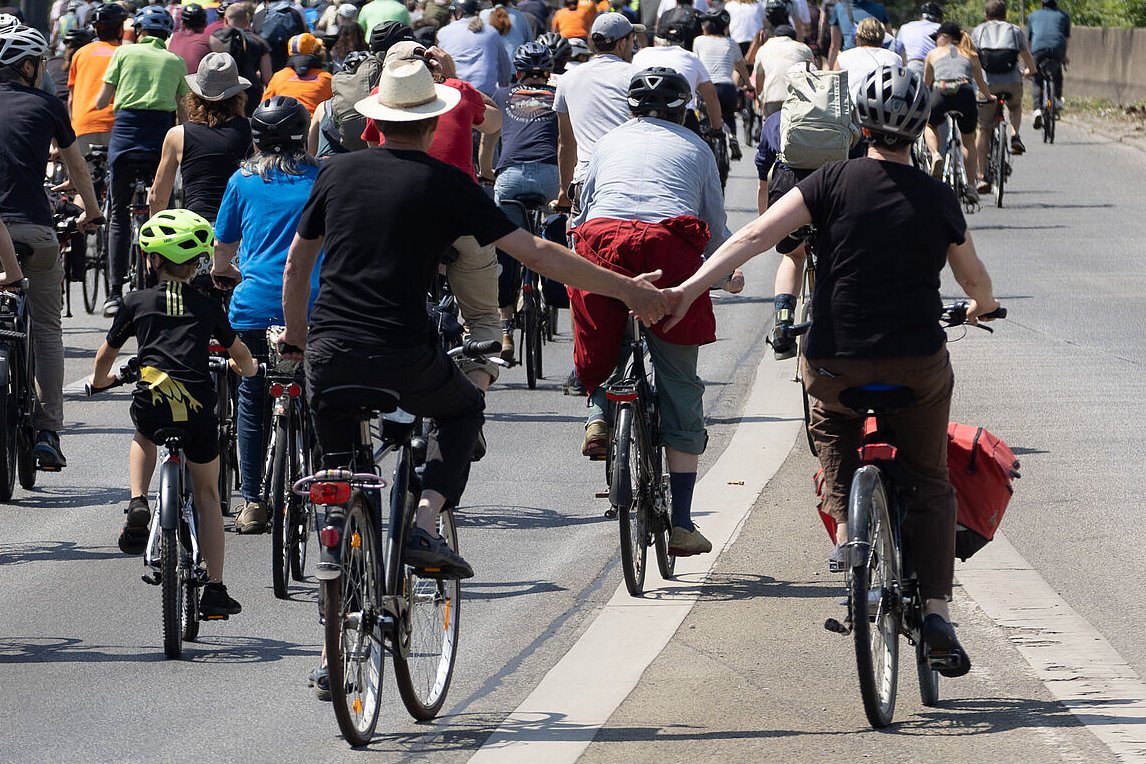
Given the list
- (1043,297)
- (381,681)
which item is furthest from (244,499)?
(1043,297)

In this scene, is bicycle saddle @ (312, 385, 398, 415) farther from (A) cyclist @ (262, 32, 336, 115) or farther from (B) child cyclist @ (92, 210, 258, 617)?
(A) cyclist @ (262, 32, 336, 115)

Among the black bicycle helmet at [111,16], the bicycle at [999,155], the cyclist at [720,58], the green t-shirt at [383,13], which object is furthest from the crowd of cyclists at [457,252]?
the bicycle at [999,155]

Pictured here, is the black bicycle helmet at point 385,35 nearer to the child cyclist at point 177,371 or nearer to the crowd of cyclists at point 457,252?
the crowd of cyclists at point 457,252

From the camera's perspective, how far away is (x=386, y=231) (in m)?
5.75

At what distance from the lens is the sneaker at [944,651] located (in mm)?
5887

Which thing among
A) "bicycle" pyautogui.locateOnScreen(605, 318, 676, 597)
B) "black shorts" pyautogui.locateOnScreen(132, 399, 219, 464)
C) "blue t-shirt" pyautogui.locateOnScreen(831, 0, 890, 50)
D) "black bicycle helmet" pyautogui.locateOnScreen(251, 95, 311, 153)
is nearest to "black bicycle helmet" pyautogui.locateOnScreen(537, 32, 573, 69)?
"black bicycle helmet" pyautogui.locateOnScreen(251, 95, 311, 153)

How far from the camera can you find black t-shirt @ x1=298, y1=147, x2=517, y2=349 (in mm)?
5758

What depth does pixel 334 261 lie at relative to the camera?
5.83m

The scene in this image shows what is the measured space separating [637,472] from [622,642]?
0.96 meters

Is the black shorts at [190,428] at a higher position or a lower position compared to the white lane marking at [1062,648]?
higher

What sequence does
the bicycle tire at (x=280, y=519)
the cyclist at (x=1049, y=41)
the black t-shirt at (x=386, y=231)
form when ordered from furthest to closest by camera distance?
the cyclist at (x=1049, y=41)
the bicycle tire at (x=280, y=519)
the black t-shirt at (x=386, y=231)

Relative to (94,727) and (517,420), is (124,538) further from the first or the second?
(517,420)

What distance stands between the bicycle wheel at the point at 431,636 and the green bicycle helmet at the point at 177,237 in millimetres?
1744

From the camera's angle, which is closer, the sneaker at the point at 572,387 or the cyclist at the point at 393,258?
the cyclist at the point at 393,258
